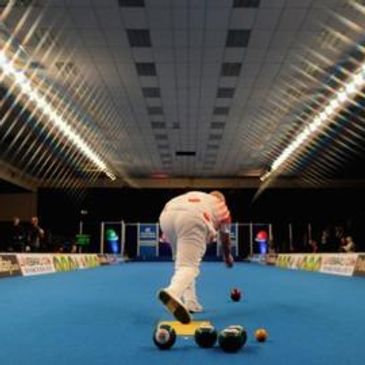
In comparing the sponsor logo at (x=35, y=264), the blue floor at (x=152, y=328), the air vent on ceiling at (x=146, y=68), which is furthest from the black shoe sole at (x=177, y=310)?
the air vent on ceiling at (x=146, y=68)

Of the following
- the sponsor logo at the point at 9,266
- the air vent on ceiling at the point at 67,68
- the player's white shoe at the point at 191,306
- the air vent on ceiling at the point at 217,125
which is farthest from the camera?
the air vent on ceiling at the point at 217,125

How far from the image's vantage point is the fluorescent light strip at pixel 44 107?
1310 cm

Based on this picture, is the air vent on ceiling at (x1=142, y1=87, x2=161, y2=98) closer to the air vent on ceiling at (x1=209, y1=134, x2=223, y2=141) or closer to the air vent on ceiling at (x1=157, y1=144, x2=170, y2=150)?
the air vent on ceiling at (x1=209, y1=134, x2=223, y2=141)

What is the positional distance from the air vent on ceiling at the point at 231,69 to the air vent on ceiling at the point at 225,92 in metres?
1.14

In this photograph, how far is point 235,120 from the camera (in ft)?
59.3

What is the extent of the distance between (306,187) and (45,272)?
1952 cm

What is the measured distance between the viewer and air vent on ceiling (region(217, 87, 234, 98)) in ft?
49.2

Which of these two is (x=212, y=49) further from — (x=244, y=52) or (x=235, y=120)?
(x=235, y=120)

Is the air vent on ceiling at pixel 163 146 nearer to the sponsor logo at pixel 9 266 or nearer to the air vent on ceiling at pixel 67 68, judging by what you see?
the air vent on ceiling at pixel 67 68

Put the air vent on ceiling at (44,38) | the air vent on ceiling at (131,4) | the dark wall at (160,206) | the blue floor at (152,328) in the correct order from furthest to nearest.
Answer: the dark wall at (160,206) < the air vent on ceiling at (44,38) < the air vent on ceiling at (131,4) < the blue floor at (152,328)

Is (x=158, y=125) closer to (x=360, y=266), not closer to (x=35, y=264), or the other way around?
(x=35, y=264)

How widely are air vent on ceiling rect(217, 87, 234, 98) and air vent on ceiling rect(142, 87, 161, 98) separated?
175 centimetres

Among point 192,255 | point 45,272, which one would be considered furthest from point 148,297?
point 45,272

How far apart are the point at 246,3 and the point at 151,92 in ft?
18.6
